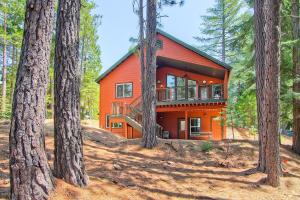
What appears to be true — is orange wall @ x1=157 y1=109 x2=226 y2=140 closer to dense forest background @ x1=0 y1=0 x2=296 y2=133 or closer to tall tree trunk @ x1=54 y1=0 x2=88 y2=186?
dense forest background @ x1=0 y1=0 x2=296 y2=133

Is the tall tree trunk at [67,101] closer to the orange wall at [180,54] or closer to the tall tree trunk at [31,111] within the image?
the tall tree trunk at [31,111]

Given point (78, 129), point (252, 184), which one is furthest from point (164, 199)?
point (252, 184)

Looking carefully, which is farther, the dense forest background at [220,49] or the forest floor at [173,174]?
the dense forest background at [220,49]

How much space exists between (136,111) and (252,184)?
464 inches

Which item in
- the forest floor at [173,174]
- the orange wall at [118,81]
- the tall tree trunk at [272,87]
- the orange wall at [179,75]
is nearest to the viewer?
the forest floor at [173,174]

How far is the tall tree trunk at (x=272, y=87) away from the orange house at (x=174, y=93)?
9409 millimetres

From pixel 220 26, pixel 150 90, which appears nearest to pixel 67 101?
pixel 150 90

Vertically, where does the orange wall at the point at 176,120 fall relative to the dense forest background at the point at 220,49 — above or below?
below

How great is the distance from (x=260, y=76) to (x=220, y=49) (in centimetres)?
2855

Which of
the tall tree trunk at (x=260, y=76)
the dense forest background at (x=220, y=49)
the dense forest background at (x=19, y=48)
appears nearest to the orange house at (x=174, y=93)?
the dense forest background at (x=220, y=49)

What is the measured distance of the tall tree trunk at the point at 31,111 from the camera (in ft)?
12.4

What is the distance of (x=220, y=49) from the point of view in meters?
34.8

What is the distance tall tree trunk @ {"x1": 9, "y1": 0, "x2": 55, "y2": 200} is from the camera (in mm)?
3766

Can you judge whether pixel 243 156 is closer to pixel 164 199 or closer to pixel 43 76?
pixel 164 199
